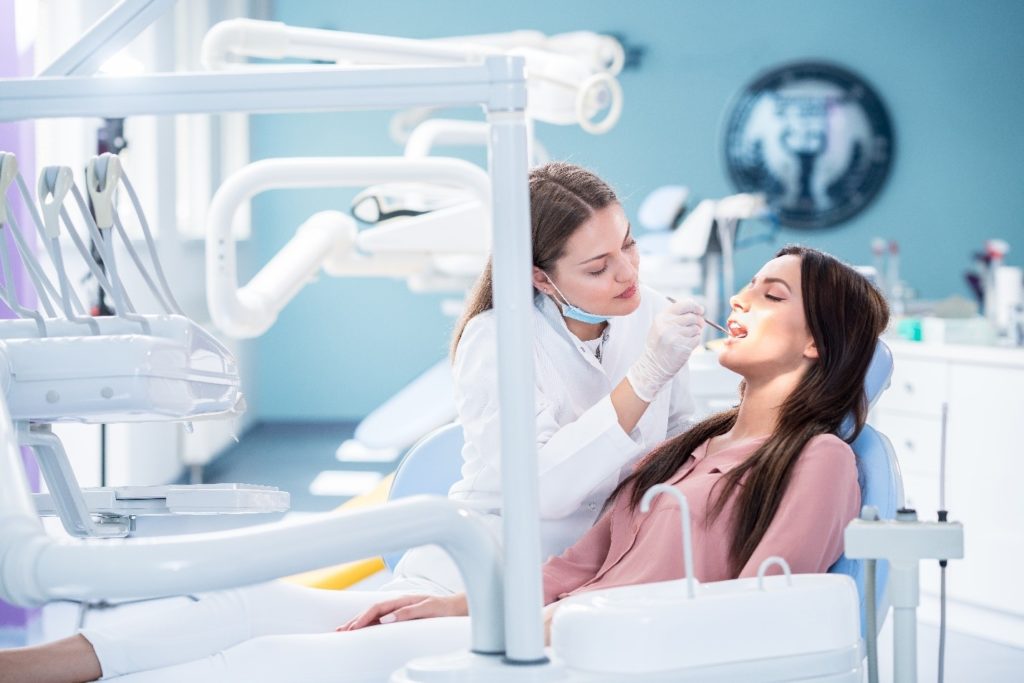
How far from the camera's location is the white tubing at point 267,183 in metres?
1.65

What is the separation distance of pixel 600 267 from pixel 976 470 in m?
1.94

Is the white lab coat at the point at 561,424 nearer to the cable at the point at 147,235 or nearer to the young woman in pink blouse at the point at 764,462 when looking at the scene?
the young woman in pink blouse at the point at 764,462

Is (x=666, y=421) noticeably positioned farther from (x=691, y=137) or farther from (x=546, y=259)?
(x=691, y=137)

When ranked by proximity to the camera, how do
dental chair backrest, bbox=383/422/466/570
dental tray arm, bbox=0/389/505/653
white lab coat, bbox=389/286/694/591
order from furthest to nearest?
dental chair backrest, bbox=383/422/466/570 → white lab coat, bbox=389/286/694/591 → dental tray arm, bbox=0/389/505/653

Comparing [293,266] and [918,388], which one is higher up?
[293,266]

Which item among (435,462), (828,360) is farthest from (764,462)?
(435,462)

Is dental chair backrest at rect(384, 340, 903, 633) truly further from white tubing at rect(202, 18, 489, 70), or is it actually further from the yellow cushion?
the yellow cushion

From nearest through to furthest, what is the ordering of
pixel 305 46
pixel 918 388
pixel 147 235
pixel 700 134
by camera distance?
pixel 147 235
pixel 305 46
pixel 918 388
pixel 700 134

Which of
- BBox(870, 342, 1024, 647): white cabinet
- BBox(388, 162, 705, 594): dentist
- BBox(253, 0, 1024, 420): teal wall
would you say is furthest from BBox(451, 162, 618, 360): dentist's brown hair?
BBox(253, 0, 1024, 420): teal wall

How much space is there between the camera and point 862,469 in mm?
1723

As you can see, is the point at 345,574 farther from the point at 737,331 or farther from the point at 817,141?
the point at 817,141

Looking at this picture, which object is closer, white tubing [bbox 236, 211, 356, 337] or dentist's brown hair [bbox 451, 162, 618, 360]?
dentist's brown hair [bbox 451, 162, 618, 360]

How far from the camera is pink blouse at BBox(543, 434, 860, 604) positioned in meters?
1.55

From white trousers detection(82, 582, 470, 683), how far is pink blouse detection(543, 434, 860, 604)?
30 cm
